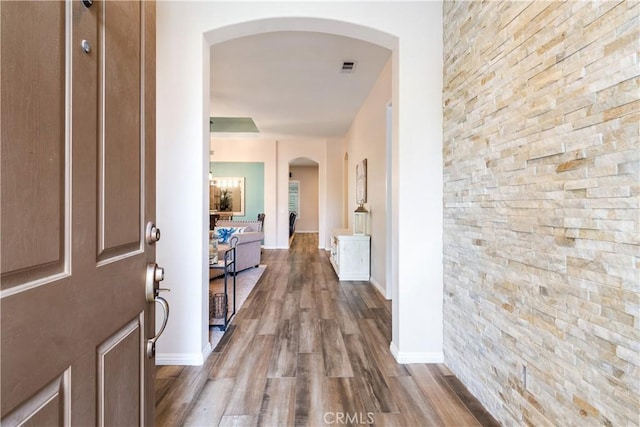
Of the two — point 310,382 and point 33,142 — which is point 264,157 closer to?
point 310,382

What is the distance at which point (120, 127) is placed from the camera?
0.93 m

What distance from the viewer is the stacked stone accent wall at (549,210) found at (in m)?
1.11

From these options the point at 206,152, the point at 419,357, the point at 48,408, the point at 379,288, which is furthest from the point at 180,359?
the point at 379,288

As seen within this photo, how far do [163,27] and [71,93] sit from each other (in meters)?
2.18

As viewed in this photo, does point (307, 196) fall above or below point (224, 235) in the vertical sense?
above

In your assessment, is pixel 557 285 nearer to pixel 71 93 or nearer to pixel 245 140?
pixel 71 93

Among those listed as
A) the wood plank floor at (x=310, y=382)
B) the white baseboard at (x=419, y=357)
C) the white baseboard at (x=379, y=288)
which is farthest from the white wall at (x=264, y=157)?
→ the white baseboard at (x=419, y=357)

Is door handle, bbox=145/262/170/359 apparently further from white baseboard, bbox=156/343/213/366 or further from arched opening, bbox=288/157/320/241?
arched opening, bbox=288/157/320/241

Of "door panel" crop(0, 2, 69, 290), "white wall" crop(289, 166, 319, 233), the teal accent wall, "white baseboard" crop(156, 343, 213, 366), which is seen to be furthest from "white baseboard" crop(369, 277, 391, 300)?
"white wall" crop(289, 166, 319, 233)

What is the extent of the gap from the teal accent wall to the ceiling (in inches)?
97.7

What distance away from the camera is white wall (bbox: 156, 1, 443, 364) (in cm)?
244

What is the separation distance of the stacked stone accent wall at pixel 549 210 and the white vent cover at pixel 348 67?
1.98 metres

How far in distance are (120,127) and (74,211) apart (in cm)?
31

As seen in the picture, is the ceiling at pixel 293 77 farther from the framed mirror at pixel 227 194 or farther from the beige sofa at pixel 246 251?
the framed mirror at pixel 227 194
